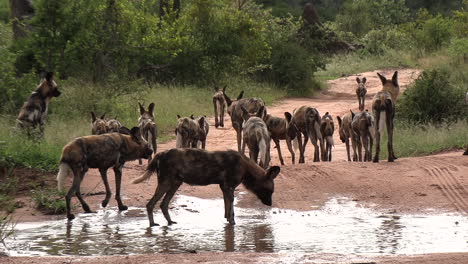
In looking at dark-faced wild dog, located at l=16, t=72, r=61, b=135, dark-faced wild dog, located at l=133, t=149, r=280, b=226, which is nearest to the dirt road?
dark-faced wild dog, located at l=133, t=149, r=280, b=226

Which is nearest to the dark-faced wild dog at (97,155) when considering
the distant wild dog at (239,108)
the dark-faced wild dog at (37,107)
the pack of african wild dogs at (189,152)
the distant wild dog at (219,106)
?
the pack of african wild dogs at (189,152)

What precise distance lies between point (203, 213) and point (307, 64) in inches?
820

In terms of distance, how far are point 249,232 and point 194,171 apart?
950mm

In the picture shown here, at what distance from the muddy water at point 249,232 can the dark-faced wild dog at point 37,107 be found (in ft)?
12.5

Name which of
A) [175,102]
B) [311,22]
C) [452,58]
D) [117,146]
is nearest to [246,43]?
[175,102]

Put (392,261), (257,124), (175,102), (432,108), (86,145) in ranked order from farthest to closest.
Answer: (175,102)
(432,108)
(257,124)
(86,145)
(392,261)

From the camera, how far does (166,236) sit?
8.30 m

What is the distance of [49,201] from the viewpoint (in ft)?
31.8

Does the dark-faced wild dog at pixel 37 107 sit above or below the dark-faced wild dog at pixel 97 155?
above

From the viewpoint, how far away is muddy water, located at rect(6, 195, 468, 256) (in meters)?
7.63

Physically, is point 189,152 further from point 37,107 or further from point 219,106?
point 219,106

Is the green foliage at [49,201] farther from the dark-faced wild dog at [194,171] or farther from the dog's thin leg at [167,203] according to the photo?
the dog's thin leg at [167,203]

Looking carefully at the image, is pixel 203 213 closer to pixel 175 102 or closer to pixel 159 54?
pixel 175 102

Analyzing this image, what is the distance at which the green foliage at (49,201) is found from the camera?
31.3ft
